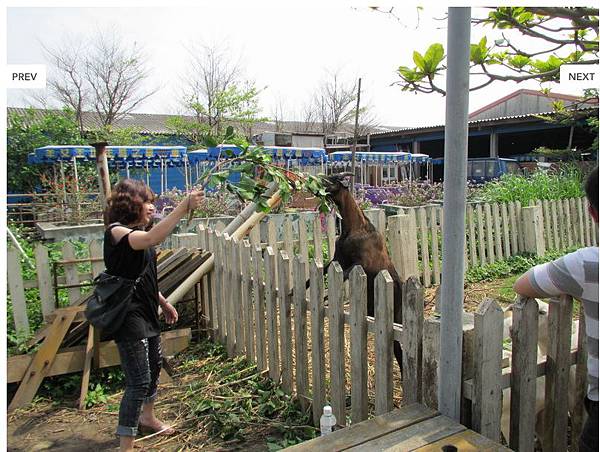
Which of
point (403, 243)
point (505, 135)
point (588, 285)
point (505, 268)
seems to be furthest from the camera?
point (505, 135)

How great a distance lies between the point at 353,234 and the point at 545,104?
28.2 meters

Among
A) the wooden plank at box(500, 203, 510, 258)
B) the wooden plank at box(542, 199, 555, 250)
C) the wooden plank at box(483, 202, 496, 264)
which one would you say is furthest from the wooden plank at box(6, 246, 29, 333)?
the wooden plank at box(542, 199, 555, 250)

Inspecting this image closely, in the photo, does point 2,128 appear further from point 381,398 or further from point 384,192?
point 384,192

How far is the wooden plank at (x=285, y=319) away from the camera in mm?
3371

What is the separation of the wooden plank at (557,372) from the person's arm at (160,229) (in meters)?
1.84

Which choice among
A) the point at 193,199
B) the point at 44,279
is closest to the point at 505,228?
the point at 193,199

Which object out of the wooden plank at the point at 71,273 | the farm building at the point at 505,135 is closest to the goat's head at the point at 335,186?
the wooden plank at the point at 71,273

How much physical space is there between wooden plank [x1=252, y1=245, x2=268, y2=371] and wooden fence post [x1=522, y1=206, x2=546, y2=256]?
612 cm

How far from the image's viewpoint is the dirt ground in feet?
9.74

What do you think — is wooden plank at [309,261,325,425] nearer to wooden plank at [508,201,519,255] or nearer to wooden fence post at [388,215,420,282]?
wooden fence post at [388,215,420,282]

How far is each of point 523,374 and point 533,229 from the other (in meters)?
6.73

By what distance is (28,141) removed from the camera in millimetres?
18109

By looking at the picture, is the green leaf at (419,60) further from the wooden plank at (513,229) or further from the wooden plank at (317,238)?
the wooden plank at (513,229)

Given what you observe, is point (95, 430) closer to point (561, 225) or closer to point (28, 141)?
point (561, 225)
